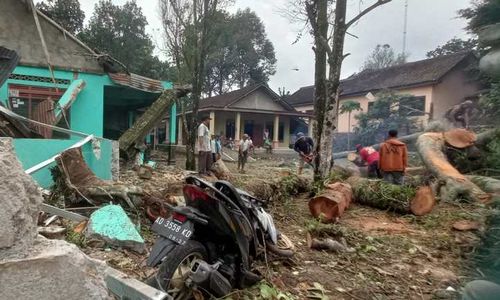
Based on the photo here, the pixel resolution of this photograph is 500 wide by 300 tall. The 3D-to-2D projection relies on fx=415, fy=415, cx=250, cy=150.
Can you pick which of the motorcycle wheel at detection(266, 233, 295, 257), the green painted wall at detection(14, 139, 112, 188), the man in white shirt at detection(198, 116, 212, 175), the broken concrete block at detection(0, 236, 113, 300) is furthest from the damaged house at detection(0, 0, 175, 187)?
the broken concrete block at detection(0, 236, 113, 300)

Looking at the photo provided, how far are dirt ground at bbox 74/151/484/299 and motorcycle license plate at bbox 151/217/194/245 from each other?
1.90 ft

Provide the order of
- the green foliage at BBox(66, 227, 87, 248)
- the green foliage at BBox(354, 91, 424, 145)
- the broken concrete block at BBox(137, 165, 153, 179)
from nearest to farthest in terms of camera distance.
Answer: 1. the green foliage at BBox(66, 227, 87, 248)
2. the broken concrete block at BBox(137, 165, 153, 179)
3. the green foliage at BBox(354, 91, 424, 145)

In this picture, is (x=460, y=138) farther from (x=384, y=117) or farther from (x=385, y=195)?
(x=384, y=117)

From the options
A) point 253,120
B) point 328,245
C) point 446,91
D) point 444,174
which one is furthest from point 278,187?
point 253,120

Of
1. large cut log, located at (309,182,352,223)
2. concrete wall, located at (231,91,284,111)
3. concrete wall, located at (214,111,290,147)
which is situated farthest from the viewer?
concrete wall, located at (214,111,290,147)

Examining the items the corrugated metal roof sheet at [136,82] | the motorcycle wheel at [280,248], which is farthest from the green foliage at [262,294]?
the corrugated metal roof sheet at [136,82]

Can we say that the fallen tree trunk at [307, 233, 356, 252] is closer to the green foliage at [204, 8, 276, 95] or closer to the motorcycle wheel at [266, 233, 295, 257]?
the motorcycle wheel at [266, 233, 295, 257]

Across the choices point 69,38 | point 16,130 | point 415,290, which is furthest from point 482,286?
point 69,38

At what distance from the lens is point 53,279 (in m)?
1.58

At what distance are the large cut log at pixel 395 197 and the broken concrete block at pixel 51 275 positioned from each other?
23.0ft

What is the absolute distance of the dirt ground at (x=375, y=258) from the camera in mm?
3951

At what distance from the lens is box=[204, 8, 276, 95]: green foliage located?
149ft

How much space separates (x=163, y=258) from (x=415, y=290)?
2.67 metres

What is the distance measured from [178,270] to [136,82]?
11230mm
